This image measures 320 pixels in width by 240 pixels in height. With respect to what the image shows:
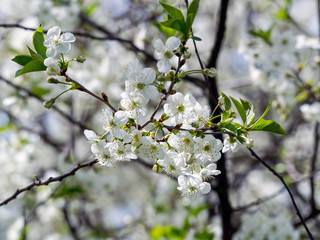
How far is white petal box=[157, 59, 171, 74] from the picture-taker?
3.46ft

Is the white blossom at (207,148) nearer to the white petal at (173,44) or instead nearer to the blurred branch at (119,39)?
the white petal at (173,44)

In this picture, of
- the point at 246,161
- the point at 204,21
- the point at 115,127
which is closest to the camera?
the point at 115,127

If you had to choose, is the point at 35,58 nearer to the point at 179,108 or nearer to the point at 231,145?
the point at 179,108

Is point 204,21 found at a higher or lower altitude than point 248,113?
lower

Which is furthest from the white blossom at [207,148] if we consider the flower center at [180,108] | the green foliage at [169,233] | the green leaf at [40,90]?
the green leaf at [40,90]

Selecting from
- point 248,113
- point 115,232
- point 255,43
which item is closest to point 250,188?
point 115,232

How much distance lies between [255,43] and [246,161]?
2324 millimetres

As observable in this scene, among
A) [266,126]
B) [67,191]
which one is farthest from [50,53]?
[67,191]

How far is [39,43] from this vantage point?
111cm

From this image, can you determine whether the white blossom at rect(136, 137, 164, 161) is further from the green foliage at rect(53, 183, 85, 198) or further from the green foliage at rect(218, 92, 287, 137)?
the green foliage at rect(53, 183, 85, 198)

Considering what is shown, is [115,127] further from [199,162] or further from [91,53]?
[91,53]

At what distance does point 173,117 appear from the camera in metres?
1.10

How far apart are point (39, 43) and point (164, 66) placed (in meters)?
0.45

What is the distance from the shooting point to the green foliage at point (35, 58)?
108cm
